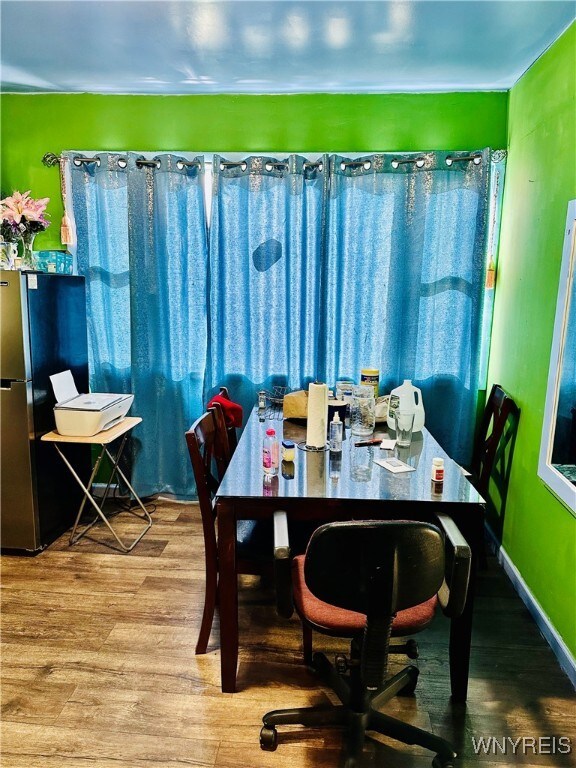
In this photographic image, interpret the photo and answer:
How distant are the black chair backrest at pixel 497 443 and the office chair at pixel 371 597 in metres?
1.23

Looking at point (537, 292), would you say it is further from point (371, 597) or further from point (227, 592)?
point (227, 592)

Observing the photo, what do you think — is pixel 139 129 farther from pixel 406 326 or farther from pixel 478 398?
pixel 478 398

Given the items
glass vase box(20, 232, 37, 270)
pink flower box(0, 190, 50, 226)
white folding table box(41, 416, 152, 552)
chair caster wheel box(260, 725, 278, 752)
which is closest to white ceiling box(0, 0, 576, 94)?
pink flower box(0, 190, 50, 226)

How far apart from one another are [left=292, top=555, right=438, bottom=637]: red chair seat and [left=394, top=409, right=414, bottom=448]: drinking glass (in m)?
0.84

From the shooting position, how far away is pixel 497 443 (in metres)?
2.69

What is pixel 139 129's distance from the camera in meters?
3.25

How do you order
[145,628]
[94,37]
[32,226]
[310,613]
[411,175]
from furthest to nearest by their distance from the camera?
[411,175] < [32,226] < [94,37] < [145,628] < [310,613]

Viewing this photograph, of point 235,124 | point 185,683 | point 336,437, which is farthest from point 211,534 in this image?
point 235,124

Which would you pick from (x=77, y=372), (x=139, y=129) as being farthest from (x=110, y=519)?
(x=139, y=129)

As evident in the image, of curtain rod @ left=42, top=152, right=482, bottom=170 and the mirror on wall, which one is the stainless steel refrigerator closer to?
curtain rod @ left=42, top=152, right=482, bottom=170

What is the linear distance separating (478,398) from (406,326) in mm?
679

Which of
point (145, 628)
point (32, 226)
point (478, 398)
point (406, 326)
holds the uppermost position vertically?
point (32, 226)

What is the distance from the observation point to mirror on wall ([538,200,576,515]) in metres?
2.04

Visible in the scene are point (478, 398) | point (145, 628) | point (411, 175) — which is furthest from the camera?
point (478, 398)
